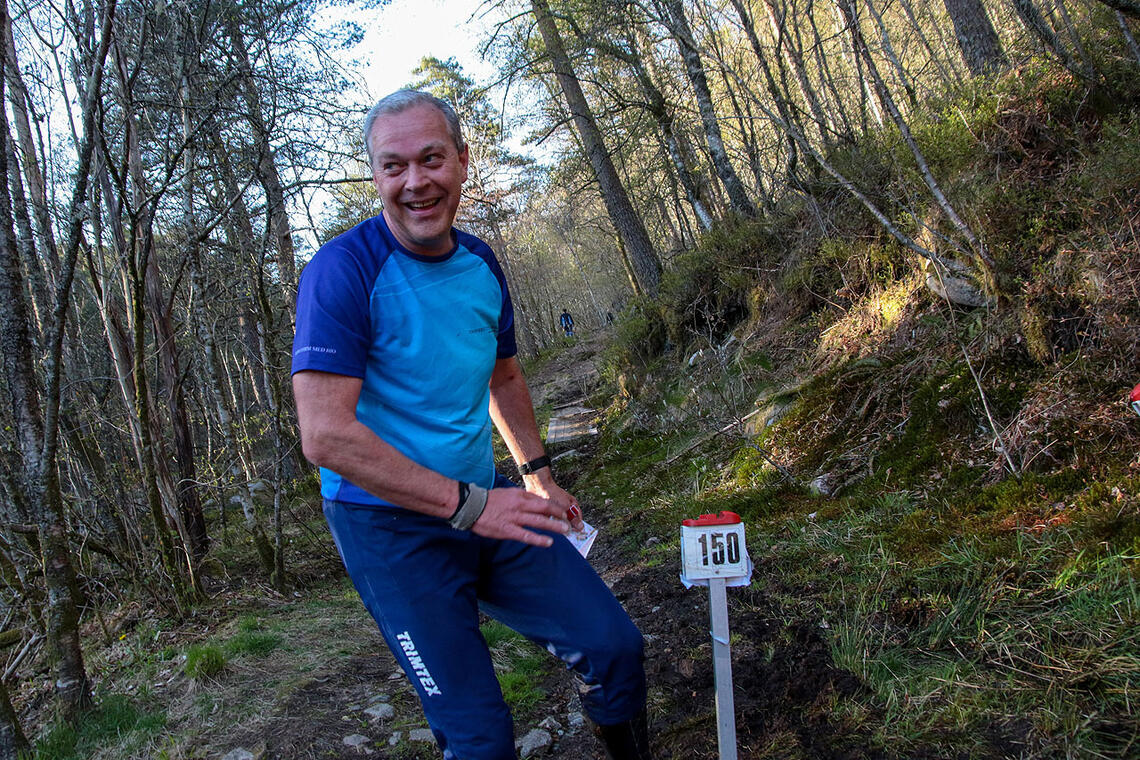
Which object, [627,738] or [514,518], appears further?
[627,738]

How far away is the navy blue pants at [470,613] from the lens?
5.61 ft

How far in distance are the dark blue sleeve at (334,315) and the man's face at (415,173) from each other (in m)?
0.20

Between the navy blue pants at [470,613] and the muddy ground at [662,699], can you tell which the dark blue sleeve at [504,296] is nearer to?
the navy blue pants at [470,613]

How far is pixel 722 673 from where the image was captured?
1909mm

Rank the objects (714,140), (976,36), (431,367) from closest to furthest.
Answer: (431,367)
(976,36)
(714,140)

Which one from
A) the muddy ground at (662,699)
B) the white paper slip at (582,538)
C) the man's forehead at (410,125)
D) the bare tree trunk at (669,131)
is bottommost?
the muddy ground at (662,699)

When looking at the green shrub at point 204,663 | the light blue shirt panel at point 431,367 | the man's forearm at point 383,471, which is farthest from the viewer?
the green shrub at point 204,663

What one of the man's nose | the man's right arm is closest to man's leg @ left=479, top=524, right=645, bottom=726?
the man's right arm

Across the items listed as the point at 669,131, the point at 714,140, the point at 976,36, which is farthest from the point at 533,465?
the point at 669,131

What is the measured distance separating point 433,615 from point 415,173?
1213mm

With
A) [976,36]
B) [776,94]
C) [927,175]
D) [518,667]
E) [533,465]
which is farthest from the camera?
[976,36]

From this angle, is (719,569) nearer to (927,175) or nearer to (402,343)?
(402,343)

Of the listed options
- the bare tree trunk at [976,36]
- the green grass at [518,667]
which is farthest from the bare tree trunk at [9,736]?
the bare tree trunk at [976,36]

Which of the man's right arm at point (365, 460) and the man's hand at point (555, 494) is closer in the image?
the man's right arm at point (365, 460)
